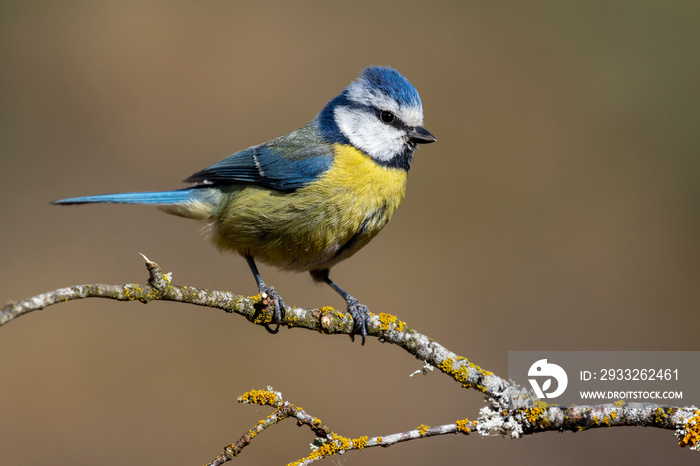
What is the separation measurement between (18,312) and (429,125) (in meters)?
4.63

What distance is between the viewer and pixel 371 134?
3.00m

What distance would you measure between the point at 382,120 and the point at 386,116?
27 millimetres

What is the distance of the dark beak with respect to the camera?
296 centimetres

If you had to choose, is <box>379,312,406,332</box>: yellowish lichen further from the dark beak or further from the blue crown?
the blue crown

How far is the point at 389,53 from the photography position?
5.94 m

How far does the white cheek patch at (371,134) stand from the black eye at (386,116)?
0.08 ft

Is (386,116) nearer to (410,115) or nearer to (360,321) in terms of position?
(410,115)

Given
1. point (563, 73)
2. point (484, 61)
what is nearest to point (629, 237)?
point (563, 73)

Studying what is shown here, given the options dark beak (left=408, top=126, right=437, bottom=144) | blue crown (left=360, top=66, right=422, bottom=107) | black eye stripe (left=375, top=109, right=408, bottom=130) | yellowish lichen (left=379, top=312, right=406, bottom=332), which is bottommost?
yellowish lichen (left=379, top=312, right=406, bottom=332)

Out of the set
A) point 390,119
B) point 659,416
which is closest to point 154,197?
point 390,119

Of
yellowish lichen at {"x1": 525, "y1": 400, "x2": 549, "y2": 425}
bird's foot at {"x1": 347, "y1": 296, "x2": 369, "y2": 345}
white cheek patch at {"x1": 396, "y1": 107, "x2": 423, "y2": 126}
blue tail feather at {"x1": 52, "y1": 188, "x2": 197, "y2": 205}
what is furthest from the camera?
white cheek patch at {"x1": 396, "y1": 107, "x2": 423, "y2": 126}

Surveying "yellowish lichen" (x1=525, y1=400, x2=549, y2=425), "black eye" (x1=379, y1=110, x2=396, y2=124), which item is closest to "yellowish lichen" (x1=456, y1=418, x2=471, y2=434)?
"yellowish lichen" (x1=525, y1=400, x2=549, y2=425)

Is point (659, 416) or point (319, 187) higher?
point (319, 187)

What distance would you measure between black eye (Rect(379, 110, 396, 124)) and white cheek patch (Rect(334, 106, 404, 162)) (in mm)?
23
